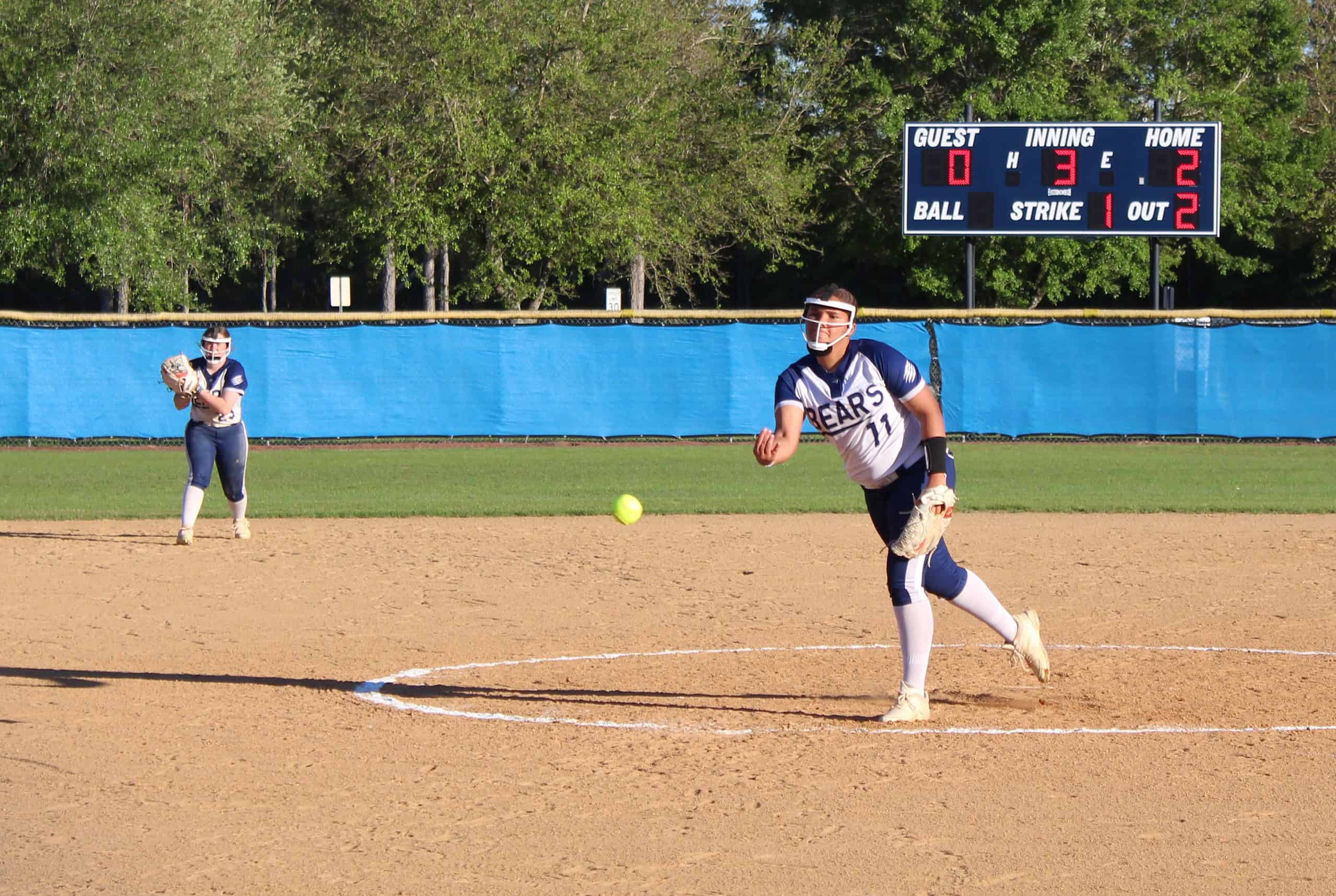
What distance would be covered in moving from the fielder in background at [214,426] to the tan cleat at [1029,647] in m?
7.19

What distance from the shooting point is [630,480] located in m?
18.1

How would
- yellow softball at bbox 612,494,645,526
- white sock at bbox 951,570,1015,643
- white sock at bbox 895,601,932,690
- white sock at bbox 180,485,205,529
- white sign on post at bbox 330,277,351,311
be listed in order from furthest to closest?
white sign on post at bbox 330,277,351,311 < white sock at bbox 180,485,205,529 < yellow softball at bbox 612,494,645,526 < white sock at bbox 951,570,1015,643 < white sock at bbox 895,601,932,690

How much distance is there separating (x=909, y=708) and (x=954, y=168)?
18.3m

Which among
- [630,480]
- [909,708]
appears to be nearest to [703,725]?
[909,708]

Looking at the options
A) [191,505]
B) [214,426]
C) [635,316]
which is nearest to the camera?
[214,426]

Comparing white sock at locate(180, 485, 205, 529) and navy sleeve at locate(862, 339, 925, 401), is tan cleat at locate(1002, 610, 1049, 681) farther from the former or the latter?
white sock at locate(180, 485, 205, 529)

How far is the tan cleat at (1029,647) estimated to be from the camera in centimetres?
674

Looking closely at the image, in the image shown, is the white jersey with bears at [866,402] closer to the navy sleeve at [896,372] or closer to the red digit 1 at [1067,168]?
the navy sleeve at [896,372]

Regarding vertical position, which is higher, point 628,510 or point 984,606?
point 628,510

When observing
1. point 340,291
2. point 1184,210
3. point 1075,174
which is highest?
point 1075,174

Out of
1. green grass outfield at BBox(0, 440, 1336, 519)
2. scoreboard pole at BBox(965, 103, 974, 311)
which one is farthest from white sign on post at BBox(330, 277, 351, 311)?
scoreboard pole at BBox(965, 103, 974, 311)

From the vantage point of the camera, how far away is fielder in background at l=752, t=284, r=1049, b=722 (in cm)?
627

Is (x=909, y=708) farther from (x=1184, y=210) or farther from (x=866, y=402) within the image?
(x=1184, y=210)

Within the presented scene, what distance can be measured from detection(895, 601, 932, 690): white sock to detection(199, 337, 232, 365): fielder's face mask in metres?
7.16
